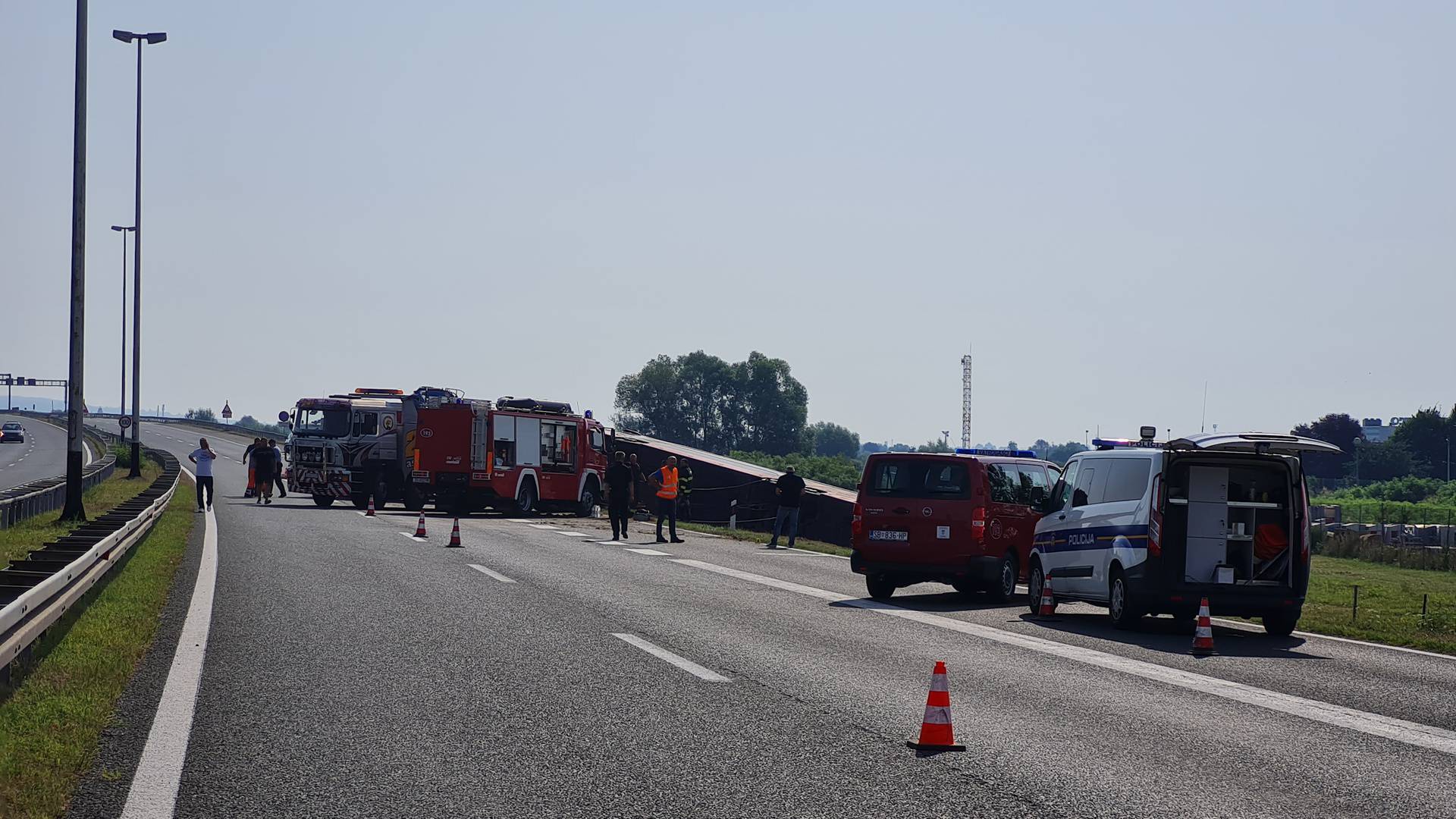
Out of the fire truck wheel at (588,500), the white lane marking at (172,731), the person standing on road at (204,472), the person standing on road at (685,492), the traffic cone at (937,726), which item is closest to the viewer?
the white lane marking at (172,731)

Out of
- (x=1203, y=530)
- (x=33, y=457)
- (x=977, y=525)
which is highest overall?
(x=1203, y=530)

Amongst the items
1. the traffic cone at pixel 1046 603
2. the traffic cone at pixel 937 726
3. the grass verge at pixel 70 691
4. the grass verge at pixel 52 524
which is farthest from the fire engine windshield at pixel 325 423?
the traffic cone at pixel 937 726

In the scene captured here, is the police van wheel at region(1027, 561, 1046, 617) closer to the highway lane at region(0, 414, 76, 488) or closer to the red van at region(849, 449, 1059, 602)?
the red van at region(849, 449, 1059, 602)

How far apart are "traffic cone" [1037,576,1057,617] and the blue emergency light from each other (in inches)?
87.5

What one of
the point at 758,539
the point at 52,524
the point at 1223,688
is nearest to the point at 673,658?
the point at 1223,688

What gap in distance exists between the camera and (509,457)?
125 feet

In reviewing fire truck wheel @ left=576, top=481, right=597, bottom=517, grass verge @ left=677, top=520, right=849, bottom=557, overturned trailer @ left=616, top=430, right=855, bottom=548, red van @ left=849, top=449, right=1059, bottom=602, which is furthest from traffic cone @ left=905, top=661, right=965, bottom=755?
fire truck wheel @ left=576, top=481, right=597, bottom=517

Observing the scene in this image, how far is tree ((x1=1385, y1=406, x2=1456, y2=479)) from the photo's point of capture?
153875mm

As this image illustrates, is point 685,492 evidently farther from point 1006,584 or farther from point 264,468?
point 1006,584

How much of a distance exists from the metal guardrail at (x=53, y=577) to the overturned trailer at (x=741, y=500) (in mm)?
20664

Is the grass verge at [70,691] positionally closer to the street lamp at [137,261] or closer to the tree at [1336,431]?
the street lamp at [137,261]

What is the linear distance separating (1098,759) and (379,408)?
33544 millimetres

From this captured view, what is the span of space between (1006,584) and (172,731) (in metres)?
12.2

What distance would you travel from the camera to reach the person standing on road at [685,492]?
35.5m
